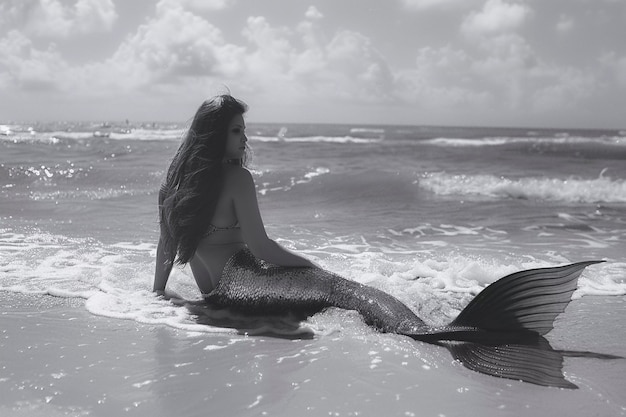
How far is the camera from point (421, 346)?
3.06m

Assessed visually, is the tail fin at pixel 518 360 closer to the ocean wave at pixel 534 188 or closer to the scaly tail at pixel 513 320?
the scaly tail at pixel 513 320

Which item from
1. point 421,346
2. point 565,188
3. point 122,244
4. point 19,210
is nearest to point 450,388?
point 421,346

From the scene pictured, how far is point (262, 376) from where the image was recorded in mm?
2717

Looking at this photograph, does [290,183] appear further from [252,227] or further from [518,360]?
[518,360]

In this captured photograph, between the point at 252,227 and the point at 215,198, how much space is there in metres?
0.31

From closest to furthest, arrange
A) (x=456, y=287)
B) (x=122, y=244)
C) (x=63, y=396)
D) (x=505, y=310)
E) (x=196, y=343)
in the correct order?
(x=63, y=396) < (x=505, y=310) < (x=196, y=343) < (x=456, y=287) < (x=122, y=244)

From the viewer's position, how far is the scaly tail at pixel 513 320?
2.92 m

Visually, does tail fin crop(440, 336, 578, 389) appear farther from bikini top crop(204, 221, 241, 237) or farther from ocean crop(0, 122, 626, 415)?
bikini top crop(204, 221, 241, 237)

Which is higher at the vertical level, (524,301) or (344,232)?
(524,301)

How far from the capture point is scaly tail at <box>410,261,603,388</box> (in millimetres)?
2922

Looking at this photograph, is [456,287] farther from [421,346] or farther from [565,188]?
[565,188]

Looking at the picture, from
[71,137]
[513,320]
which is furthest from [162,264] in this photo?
[71,137]

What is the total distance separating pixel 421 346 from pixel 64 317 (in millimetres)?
2194

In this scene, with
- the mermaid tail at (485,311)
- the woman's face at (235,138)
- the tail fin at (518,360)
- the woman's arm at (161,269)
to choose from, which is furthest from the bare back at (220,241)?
the tail fin at (518,360)
